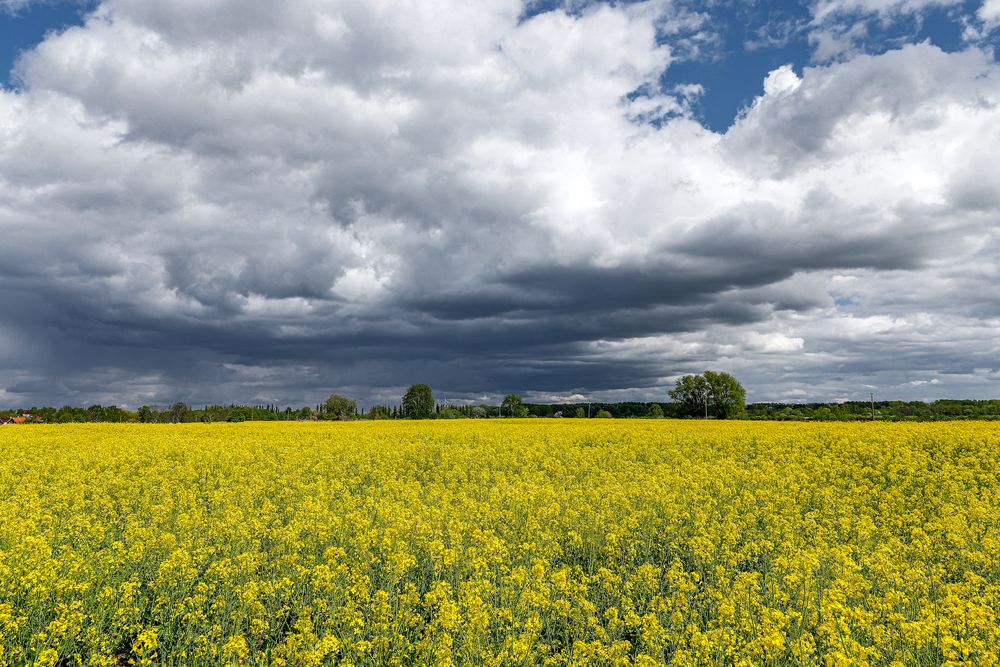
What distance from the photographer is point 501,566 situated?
883 centimetres

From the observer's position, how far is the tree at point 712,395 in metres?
106

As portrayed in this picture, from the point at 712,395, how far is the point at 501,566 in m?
108

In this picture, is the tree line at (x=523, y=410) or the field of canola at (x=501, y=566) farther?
the tree line at (x=523, y=410)

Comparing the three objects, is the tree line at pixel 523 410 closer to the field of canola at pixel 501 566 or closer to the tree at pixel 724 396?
the tree at pixel 724 396

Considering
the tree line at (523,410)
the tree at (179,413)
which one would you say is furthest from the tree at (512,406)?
the tree at (179,413)

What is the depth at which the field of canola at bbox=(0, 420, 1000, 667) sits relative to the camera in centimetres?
672

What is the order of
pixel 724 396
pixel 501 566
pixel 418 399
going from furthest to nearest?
pixel 418 399 → pixel 724 396 → pixel 501 566

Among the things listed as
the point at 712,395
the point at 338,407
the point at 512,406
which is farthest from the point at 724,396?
the point at 338,407

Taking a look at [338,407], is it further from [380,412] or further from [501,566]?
[501,566]

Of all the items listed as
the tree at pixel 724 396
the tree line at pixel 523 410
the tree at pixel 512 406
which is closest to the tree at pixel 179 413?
the tree line at pixel 523 410

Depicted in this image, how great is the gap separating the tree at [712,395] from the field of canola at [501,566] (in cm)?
9097

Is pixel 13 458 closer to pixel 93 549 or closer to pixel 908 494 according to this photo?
pixel 93 549

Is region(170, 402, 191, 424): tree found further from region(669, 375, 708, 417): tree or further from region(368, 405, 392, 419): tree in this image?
region(669, 375, 708, 417): tree

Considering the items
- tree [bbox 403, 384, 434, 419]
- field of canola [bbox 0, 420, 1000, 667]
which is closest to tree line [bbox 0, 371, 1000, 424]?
tree [bbox 403, 384, 434, 419]
